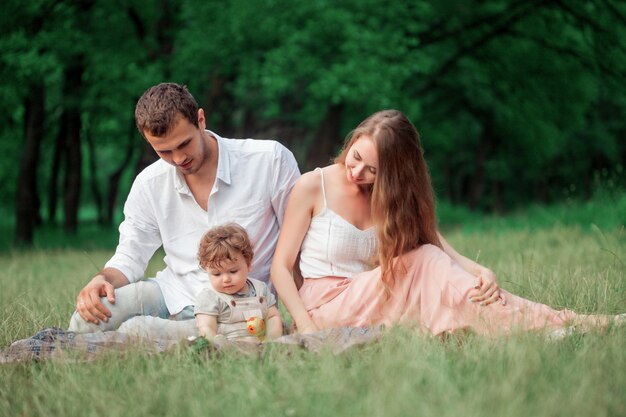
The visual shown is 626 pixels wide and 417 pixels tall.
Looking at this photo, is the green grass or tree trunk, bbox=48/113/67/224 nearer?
the green grass

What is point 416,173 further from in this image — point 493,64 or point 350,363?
point 493,64

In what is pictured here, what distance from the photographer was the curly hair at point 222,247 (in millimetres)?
4059

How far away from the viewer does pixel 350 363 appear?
3.46 m

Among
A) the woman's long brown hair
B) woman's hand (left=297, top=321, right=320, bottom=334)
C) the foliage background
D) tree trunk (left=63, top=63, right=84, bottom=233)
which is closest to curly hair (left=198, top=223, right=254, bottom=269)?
woman's hand (left=297, top=321, right=320, bottom=334)

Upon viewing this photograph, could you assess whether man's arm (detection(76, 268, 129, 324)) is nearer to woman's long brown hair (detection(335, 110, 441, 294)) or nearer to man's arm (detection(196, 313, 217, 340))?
man's arm (detection(196, 313, 217, 340))

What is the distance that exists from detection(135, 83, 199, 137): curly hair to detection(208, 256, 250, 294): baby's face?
754 millimetres

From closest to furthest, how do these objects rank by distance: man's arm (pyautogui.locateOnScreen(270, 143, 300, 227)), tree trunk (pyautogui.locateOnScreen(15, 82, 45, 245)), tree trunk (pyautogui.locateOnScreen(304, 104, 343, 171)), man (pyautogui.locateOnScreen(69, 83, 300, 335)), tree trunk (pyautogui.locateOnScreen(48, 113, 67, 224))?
man (pyautogui.locateOnScreen(69, 83, 300, 335)) < man's arm (pyautogui.locateOnScreen(270, 143, 300, 227)) < tree trunk (pyautogui.locateOnScreen(15, 82, 45, 245)) < tree trunk (pyautogui.locateOnScreen(304, 104, 343, 171)) < tree trunk (pyautogui.locateOnScreen(48, 113, 67, 224))

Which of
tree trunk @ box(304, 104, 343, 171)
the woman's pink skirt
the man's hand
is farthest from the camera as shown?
tree trunk @ box(304, 104, 343, 171)

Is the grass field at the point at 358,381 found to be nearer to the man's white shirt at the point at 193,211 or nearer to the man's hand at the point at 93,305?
the man's hand at the point at 93,305

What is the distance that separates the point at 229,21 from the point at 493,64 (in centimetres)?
698

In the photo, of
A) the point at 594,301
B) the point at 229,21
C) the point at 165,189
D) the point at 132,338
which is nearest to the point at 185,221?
the point at 165,189

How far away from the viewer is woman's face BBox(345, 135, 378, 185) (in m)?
4.23

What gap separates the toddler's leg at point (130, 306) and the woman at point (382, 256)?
0.68m

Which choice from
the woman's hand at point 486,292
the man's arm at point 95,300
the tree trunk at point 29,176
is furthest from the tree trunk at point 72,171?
the woman's hand at point 486,292
